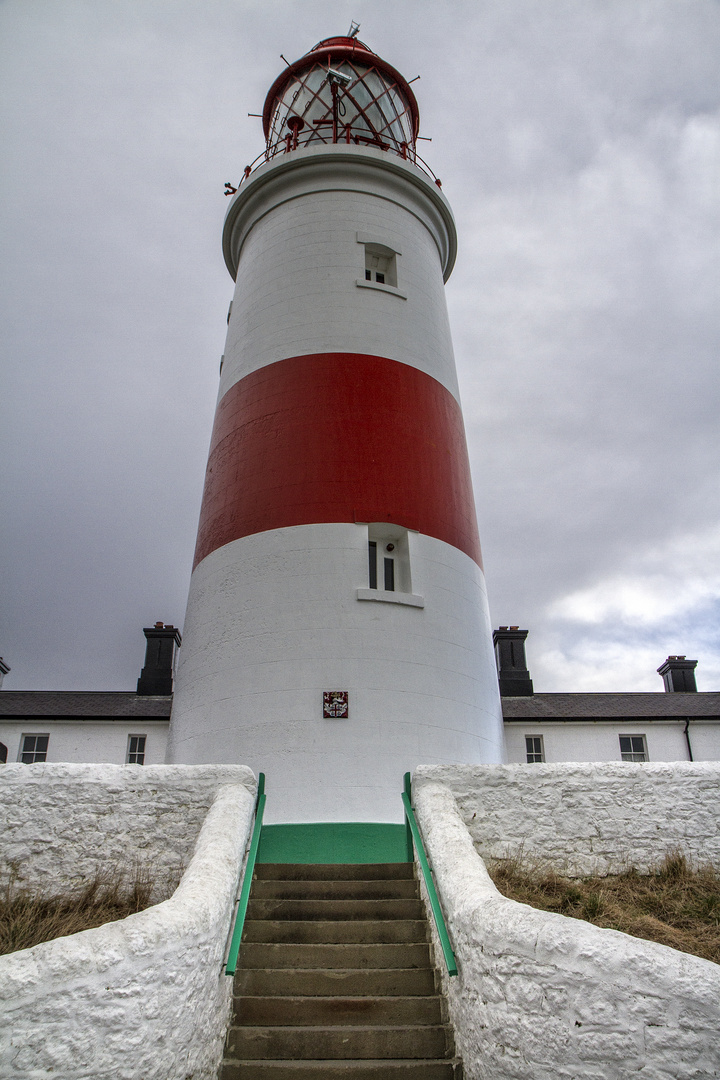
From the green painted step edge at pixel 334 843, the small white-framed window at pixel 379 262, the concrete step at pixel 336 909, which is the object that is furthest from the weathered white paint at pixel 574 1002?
the small white-framed window at pixel 379 262

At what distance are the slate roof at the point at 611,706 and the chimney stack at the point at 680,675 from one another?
127 cm

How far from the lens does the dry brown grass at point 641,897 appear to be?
16.2 ft

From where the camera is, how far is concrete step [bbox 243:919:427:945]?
18.8 feet

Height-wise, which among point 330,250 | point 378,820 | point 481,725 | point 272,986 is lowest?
point 272,986

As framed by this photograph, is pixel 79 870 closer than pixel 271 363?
Yes

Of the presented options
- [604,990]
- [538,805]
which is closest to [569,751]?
[538,805]

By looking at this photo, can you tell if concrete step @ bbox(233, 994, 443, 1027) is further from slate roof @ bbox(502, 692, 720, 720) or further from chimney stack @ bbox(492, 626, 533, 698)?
chimney stack @ bbox(492, 626, 533, 698)

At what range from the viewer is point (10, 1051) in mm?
3338

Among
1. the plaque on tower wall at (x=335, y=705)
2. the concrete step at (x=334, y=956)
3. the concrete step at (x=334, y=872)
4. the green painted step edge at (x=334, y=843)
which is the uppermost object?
the plaque on tower wall at (x=335, y=705)

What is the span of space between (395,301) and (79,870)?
28.6 ft

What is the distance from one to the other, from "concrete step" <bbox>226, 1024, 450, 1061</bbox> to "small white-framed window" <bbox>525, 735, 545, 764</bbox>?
13965mm

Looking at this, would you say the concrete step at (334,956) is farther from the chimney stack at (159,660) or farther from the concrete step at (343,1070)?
the chimney stack at (159,660)

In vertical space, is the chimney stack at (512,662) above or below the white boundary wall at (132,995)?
above

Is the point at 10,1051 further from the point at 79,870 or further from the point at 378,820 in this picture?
the point at 378,820
